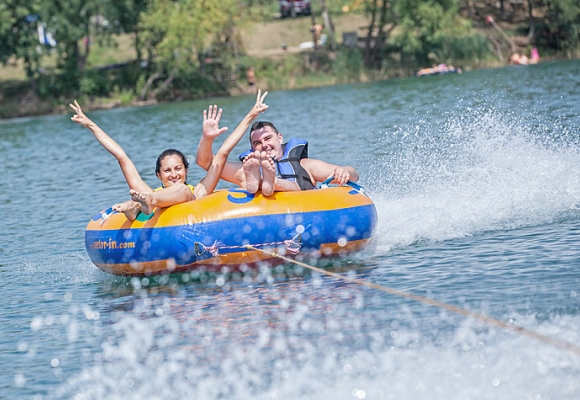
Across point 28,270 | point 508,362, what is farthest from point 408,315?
point 28,270

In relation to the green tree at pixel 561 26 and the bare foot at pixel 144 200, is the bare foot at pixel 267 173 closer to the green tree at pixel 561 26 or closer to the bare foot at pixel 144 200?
the bare foot at pixel 144 200

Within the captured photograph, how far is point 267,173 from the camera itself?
7883 millimetres

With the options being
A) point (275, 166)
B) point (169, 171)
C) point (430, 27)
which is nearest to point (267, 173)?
point (275, 166)

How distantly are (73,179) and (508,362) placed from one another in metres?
13.0

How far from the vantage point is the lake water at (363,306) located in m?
5.46

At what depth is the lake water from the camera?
5.46 metres

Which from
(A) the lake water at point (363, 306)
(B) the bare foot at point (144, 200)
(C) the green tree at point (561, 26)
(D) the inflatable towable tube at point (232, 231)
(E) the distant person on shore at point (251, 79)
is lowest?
(E) the distant person on shore at point (251, 79)

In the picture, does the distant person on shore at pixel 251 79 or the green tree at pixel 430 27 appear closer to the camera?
the green tree at pixel 430 27

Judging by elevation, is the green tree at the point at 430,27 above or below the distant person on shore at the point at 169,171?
below

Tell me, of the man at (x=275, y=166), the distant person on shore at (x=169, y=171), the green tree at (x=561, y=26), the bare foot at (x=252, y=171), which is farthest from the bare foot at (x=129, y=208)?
the green tree at (x=561, y=26)

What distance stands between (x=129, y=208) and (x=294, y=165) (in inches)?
62.9

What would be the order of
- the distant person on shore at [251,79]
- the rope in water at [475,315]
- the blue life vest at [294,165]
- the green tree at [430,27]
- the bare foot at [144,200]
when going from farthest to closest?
the distant person on shore at [251,79], the green tree at [430,27], the blue life vest at [294,165], the bare foot at [144,200], the rope in water at [475,315]

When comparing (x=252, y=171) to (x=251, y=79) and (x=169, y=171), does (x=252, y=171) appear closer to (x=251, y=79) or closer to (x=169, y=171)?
(x=169, y=171)

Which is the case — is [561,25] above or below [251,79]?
above
